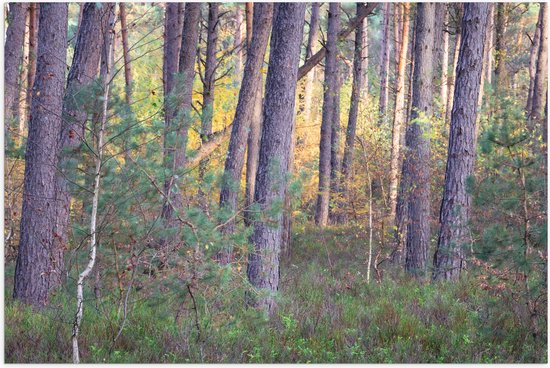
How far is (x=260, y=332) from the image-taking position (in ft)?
24.8

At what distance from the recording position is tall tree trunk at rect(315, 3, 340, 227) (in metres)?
16.7

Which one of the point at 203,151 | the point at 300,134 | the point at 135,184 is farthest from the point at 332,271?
the point at 300,134

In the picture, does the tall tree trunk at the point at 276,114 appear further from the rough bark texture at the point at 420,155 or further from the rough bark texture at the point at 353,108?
the rough bark texture at the point at 353,108

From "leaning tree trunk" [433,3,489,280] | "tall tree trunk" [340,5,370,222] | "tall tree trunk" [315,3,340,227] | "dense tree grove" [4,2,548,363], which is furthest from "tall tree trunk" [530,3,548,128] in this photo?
"dense tree grove" [4,2,548,363]

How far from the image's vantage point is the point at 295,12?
8.64 meters

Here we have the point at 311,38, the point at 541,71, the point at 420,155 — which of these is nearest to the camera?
the point at 420,155

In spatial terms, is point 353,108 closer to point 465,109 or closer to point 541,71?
point 541,71

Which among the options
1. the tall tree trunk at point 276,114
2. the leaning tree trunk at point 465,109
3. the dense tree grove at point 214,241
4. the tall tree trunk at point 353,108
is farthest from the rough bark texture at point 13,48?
the tall tree trunk at point 353,108

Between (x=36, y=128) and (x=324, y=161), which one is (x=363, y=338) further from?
(x=324, y=161)

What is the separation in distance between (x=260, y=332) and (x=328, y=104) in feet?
38.2

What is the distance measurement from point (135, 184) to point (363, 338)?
3075 mm

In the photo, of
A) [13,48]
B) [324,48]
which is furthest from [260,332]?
[13,48]

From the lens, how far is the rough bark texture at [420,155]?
41.4 feet

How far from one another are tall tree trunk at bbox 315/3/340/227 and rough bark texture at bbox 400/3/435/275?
2408 mm
